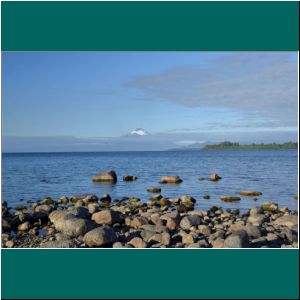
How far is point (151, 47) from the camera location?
546 centimetres

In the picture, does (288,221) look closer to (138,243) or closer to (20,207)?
(138,243)

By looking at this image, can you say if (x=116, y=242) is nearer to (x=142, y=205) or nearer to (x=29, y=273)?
(x=29, y=273)

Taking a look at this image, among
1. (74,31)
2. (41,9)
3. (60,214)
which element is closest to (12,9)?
(41,9)

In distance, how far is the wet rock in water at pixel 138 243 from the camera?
7785 millimetres

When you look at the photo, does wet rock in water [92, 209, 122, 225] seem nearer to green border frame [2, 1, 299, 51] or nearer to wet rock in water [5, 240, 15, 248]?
wet rock in water [5, 240, 15, 248]

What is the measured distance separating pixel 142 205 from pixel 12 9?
8.81 metres

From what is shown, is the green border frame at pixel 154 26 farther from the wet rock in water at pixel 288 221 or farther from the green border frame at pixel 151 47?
the wet rock in water at pixel 288 221

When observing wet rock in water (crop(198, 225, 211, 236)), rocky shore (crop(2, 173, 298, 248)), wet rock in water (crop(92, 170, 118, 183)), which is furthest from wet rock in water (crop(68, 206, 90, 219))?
wet rock in water (crop(92, 170, 118, 183))

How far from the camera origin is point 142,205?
44.0 ft

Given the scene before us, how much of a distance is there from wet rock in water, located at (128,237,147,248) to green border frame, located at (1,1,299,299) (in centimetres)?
245

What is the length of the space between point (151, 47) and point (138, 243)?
3652 mm

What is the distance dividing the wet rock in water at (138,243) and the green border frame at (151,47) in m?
2.45

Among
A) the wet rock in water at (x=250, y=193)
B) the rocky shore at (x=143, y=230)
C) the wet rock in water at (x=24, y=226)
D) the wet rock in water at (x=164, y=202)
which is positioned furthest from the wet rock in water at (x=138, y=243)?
the wet rock in water at (x=250, y=193)

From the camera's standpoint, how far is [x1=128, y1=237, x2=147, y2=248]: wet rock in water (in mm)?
7785
